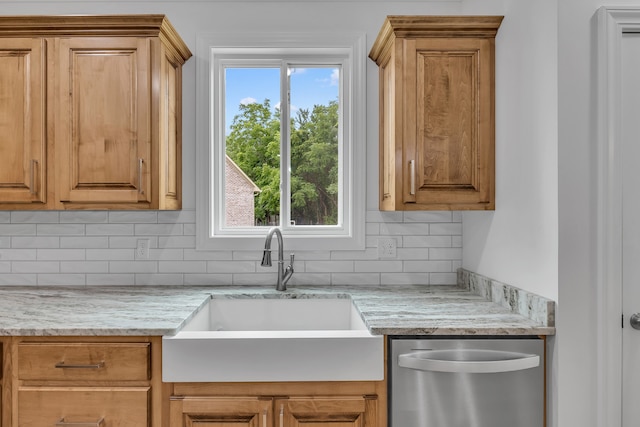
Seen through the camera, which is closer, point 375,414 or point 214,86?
point 375,414

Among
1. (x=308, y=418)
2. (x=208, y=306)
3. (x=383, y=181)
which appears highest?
(x=383, y=181)

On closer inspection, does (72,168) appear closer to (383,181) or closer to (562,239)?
(383,181)

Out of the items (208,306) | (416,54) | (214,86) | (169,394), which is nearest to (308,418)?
(169,394)

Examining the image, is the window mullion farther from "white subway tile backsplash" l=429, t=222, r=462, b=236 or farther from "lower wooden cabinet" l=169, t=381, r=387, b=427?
"lower wooden cabinet" l=169, t=381, r=387, b=427

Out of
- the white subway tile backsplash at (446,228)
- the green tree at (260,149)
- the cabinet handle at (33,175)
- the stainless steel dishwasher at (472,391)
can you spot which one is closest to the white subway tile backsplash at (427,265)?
the white subway tile backsplash at (446,228)

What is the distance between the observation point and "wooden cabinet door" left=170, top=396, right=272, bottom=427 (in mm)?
1740

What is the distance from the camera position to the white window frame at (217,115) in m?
2.60

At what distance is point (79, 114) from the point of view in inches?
85.8

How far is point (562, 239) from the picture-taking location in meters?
1.65

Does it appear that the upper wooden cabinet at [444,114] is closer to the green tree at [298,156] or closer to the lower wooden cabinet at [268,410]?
the green tree at [298,156]

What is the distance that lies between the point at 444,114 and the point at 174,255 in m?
1.52

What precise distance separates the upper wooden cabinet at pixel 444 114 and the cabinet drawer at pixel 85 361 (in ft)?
3.93

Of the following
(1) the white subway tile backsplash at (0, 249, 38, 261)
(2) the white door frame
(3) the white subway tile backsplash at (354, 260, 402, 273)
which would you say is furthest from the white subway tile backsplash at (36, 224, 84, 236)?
(2) the white door frame

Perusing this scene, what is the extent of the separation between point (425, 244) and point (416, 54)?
100cm
